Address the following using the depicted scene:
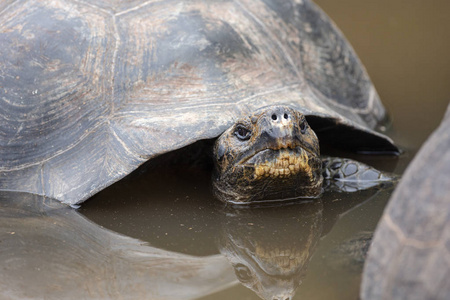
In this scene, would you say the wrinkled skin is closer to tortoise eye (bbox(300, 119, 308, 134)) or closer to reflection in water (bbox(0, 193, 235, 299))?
tortoise eye (bbox(300, 119, 308, 134))

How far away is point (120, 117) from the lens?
11.1 feet

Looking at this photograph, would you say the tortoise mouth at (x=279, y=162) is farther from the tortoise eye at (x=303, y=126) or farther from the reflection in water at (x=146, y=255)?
the reflection in water at (x=146, y=255)

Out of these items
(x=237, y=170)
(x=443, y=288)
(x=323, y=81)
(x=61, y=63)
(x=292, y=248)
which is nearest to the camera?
(x=443, y=288)

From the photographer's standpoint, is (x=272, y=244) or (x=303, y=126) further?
(x=303, y=126)

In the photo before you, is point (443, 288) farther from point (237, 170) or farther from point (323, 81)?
point (323, 81)

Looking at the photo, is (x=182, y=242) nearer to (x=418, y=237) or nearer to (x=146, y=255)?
(x=146, y=255)

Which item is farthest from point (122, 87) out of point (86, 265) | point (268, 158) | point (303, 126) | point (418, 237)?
point (418, 237)

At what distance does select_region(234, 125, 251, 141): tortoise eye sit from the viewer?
327 cm

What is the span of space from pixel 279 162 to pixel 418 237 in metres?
1.48

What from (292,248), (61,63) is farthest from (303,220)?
(61,63)

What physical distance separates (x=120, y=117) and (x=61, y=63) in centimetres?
52

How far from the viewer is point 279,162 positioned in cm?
319

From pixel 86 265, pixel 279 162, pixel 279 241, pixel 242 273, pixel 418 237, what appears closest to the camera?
pixel 418 237

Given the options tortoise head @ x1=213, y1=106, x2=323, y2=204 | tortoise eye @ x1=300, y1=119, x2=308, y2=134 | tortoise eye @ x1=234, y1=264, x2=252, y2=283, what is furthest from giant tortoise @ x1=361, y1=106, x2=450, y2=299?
tortoise eye @ x1=300, y1=119, x2=308, y2=134
